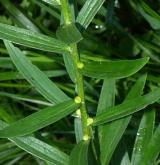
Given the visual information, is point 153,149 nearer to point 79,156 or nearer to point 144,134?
point 144,134

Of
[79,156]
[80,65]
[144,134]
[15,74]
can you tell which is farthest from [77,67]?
[15,74]

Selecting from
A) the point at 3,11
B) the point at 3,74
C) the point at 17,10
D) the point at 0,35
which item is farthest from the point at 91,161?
the point at 3,11


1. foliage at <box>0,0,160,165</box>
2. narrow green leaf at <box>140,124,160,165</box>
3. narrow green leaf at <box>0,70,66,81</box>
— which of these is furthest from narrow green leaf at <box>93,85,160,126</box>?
narrow green leaf at <box>0,70,66,81</box>

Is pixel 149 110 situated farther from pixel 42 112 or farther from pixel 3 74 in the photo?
pixel 3 74

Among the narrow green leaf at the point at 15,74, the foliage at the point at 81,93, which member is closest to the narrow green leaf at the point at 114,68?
the foliage at the point at 81,93

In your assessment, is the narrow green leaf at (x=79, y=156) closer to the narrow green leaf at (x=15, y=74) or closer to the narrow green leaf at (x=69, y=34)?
the narrow green leaf at (x=69, y=34)

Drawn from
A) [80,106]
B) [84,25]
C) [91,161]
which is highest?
[84,25]
